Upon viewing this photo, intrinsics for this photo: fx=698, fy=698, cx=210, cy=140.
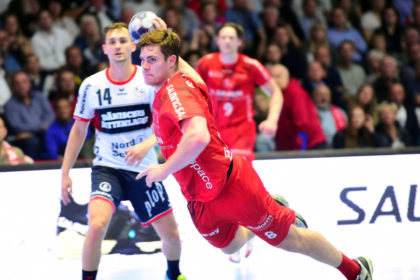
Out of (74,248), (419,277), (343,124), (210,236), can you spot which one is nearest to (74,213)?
(74,248)

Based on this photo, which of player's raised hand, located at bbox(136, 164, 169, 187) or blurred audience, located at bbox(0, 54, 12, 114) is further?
blurred audience, located at bbox(0, 54, 12, 114)

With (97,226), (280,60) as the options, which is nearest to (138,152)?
(97,226)

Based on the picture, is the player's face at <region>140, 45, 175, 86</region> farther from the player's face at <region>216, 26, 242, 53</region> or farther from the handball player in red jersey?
the player's face at <region>216, 26, 242, 53</region>

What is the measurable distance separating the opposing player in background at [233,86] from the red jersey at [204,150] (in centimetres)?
211

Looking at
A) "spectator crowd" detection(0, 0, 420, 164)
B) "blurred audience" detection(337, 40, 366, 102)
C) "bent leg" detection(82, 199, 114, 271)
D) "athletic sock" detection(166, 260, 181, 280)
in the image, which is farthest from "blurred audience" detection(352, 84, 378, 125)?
"bent leg" detection(82, 199, 114, 271)

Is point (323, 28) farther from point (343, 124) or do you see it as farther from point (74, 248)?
point (74, 248)

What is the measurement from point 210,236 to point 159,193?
65 centimetres

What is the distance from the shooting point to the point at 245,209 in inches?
173

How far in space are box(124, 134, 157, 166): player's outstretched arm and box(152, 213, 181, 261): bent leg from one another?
58 centimetres

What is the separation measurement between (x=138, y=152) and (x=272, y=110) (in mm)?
1676

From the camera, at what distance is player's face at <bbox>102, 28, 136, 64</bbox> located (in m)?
5.11

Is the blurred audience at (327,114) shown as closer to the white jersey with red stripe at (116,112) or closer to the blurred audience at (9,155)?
the blurred audience at (9,155)

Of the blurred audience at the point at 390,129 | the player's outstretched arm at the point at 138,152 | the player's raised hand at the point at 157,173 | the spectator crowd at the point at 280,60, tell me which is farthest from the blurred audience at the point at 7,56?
the player's raised hand at the point at 157,173

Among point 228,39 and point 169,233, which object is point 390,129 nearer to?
point 228,39
